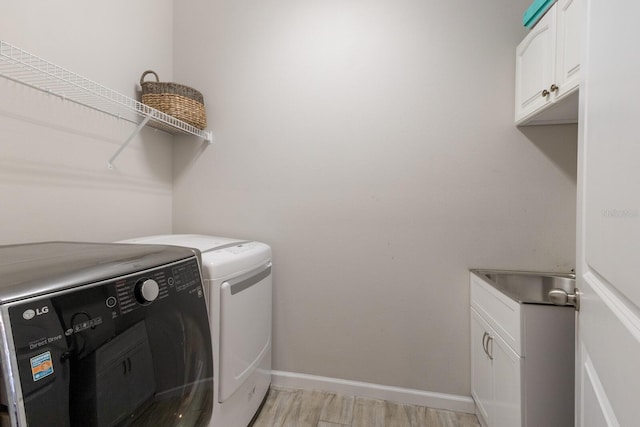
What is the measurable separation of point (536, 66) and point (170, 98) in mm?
1961

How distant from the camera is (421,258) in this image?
5.80 feet

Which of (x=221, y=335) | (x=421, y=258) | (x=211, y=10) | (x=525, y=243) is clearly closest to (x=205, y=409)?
(x=221, y=335)

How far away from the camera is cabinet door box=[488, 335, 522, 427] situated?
116 centimetres

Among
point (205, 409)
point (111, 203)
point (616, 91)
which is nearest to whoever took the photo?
point (616, 91)

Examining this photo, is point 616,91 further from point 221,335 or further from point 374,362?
point 374,362

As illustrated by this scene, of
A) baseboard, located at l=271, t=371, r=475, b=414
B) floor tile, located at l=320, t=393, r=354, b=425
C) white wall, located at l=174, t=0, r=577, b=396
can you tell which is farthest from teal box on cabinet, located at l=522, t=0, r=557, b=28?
floor tile, located at l=320, t=393, r=354, b=425

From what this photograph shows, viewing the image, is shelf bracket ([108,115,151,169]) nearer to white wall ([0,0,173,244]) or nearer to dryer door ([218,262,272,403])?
white wall ([0,0,173,244])

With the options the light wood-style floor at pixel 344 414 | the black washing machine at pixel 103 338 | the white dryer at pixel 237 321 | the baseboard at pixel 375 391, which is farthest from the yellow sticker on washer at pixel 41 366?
the baseboard at pixel 375 391

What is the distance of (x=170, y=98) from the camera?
65.2 inches

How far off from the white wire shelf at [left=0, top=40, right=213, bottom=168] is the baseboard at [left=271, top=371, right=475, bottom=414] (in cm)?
171

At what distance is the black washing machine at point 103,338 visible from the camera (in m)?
0.50

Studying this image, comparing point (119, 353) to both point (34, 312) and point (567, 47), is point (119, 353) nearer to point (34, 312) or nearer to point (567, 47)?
point (34, 312)

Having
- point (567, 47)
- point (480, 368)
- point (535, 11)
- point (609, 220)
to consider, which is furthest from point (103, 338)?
point (535, 11)

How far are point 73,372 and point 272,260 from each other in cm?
138
